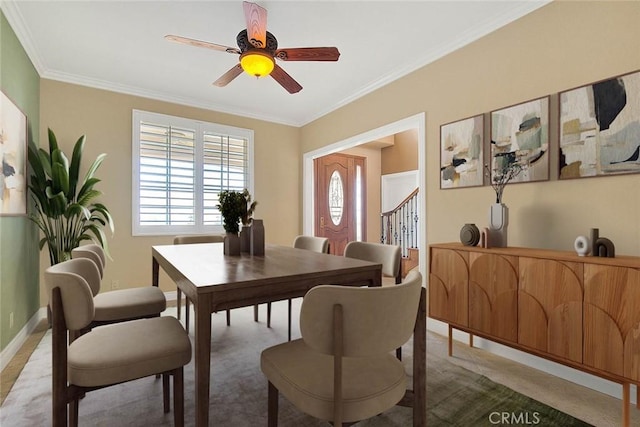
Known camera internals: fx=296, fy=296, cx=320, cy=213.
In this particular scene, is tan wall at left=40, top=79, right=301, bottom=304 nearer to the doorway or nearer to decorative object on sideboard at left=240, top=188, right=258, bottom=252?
the doorway

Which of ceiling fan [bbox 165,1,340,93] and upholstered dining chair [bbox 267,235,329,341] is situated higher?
ceiling fan [bbox 165,1,340,93]

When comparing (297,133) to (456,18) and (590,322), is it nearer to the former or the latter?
(456,18)

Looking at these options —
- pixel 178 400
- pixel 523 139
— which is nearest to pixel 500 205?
pixel 523 139

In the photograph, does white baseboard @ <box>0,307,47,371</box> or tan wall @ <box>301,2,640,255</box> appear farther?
white baseboard @ <box>0,307,47,371</box>

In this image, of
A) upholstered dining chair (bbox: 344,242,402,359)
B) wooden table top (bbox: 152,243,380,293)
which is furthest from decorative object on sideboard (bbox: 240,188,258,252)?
upholstered dining chair (bbox: 344,242,402,359)

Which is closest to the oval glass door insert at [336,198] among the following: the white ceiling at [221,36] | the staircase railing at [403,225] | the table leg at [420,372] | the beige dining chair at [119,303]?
the staircase railing at [403,225]

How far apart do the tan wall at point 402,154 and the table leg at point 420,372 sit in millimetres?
5205

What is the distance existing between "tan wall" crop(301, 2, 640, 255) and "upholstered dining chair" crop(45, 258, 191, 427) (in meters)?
2.52

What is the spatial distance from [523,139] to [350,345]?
7.48ft

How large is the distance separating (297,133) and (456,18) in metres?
3.24

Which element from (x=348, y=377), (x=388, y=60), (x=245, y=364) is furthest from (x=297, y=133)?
(x=348, y=377)

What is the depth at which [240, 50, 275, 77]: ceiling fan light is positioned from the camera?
6.83ft

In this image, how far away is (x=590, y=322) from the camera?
1660mm

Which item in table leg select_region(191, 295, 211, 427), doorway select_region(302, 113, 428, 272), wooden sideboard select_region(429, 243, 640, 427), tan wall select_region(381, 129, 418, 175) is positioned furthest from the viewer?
tan wall select_region(381, 129, 418, 175)
